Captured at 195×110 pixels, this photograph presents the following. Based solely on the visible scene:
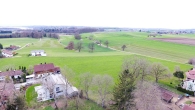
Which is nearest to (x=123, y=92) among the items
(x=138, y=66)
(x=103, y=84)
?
(x=103, y=84)

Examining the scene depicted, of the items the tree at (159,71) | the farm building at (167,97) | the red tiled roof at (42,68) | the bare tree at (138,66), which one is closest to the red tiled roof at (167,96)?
the farm building at (167,97)

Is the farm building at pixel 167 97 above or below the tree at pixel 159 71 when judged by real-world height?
below

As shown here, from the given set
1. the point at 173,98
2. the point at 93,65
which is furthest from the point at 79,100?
the point at 93,65

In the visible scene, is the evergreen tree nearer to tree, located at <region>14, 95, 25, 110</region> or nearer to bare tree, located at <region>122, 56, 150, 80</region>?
bare tree, located at <region>122, 56, 150, 80</region>

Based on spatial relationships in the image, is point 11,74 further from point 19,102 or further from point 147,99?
point 147,99

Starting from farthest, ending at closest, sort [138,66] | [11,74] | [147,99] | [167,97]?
[11,74], [138,66], [167,97], [147,99]

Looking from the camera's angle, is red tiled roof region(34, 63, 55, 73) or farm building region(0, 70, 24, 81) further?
red tiled roof region(34, 63, 55, 73)

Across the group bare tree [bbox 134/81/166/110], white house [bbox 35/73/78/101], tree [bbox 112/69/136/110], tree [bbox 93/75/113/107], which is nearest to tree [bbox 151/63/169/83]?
bare tree [bbox 134/81/166/110]

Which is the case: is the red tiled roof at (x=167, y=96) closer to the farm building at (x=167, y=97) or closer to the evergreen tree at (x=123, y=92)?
the farm building at (x=167, y=97)
